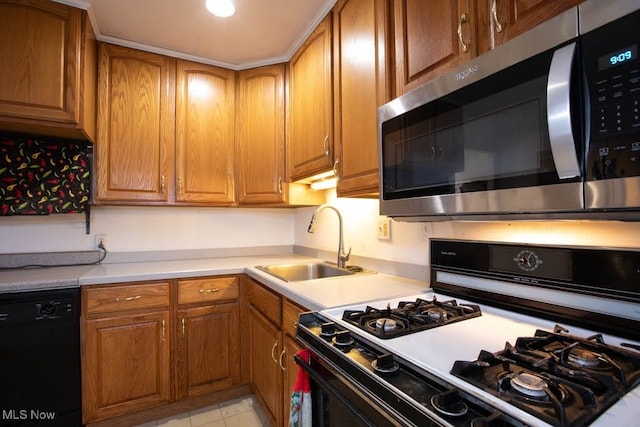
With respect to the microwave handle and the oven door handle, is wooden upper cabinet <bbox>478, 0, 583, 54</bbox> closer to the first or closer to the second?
the microwave handle

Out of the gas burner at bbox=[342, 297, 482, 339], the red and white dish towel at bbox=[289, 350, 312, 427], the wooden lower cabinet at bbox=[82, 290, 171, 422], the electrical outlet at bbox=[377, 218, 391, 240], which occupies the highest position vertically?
the electrical outlet at bbox=[377, 218, 391, 240]

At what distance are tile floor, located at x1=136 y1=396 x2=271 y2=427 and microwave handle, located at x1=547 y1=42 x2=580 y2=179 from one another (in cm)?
186

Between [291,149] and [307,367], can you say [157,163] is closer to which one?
[291,149]

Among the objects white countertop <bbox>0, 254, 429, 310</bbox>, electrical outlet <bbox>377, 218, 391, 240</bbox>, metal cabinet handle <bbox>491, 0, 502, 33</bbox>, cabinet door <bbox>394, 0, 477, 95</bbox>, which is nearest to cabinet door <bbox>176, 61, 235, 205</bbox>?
white countertop <bbox>0, 254, 429, 310</bbox>

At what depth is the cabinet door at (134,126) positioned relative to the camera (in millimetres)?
1926

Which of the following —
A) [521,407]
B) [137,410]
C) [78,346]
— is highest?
[521,407]

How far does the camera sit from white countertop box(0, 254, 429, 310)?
1.21m

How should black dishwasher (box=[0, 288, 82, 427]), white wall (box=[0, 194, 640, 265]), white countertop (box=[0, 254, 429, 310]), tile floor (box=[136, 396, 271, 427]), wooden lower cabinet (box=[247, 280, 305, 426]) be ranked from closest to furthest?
white wall (box=[0, 194, 640, 265]), white countertop (box=[0, 254, 429, 310]), wooden lower cabinet (box=[247, 280, 305, 426]), black dishwasher (box=[0, 288, 82, 427]), tile floor (box=[136, 396, 271, 427])

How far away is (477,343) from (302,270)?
1442 millimetres

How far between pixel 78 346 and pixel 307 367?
1428 mm

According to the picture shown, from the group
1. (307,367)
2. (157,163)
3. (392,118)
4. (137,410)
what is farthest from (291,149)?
(137,410)

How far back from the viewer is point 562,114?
0.59m

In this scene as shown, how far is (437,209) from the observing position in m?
0.89

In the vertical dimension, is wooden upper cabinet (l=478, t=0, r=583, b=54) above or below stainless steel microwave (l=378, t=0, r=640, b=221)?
above
